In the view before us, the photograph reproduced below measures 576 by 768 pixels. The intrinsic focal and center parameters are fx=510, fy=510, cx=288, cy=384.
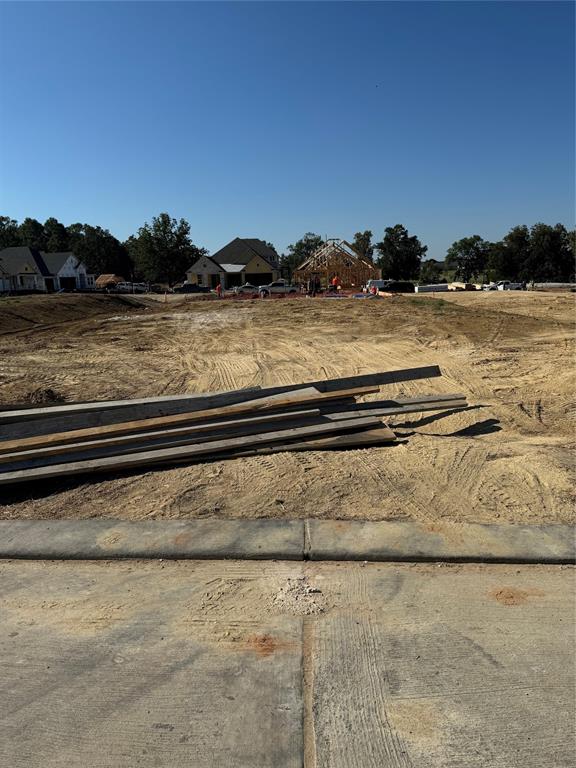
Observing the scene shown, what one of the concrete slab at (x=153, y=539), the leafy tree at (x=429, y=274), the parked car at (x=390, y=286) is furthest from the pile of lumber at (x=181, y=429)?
the leafy tree at (x=429, y=274)

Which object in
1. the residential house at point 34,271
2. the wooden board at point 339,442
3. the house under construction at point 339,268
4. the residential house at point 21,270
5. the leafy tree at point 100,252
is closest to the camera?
the wooden board at point 339,442

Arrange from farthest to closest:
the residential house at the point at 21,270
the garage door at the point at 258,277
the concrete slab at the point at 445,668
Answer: the garage door at the point at 258,277, the residential house at the point at 21,270, the concrete slab at the point at 445,668

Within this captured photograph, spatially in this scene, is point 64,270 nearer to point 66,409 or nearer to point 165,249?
point 165,249

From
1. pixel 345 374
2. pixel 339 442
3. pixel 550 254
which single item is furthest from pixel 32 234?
pixel 339 442

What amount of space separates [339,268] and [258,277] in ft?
87.2

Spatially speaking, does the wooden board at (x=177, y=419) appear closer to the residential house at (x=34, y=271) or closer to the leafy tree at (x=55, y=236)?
the residential house at (x=34, y=271)

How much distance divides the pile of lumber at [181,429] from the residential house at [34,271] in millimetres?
67282

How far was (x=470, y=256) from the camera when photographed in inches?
3976

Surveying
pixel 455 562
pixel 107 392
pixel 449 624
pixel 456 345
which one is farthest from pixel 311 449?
pixel 456 345

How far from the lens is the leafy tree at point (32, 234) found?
114 meters

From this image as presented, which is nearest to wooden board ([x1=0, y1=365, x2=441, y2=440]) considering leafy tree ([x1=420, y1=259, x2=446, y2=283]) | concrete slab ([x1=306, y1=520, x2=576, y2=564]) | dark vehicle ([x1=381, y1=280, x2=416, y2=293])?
concrete slab ([x1=306, y1=520, x2=576, y2=564])

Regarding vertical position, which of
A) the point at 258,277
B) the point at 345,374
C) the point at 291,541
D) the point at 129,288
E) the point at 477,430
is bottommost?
the point at 291,541

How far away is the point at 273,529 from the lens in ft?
14.1

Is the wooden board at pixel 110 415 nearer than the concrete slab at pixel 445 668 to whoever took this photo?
No
